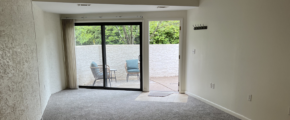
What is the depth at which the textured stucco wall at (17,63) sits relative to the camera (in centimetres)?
191

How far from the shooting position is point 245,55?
10.0 feet

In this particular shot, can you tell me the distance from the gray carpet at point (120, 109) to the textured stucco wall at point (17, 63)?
0.77m

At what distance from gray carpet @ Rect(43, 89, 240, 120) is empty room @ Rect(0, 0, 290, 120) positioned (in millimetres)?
19

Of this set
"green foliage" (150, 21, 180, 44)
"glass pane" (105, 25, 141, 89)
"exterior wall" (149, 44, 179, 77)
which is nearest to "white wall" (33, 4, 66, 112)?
"glass pane" (105, 25, 141, 89)

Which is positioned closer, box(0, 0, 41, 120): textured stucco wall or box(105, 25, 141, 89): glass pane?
box(0, 0, 41, 120): textured stucco wall

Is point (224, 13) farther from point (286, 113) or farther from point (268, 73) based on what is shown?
point (286, 113)

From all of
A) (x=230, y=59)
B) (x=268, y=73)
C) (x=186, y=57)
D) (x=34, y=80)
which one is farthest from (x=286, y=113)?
(x=34, y=80)

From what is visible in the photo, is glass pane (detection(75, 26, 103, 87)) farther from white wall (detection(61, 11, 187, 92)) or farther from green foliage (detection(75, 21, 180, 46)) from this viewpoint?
white wall (detection(61, 11, 187, 92))

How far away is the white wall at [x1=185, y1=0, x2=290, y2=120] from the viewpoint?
257 centimetres

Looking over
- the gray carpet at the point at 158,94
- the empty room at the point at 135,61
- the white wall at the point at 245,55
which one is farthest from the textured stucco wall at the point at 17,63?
the white wall at the point at 245,55

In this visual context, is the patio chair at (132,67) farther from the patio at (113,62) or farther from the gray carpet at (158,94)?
the gray carpet at (158,94)

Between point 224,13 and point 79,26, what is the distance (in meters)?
3.72

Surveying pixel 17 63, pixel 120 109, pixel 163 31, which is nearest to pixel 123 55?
pixel 120 109

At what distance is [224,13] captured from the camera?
3.42 m
